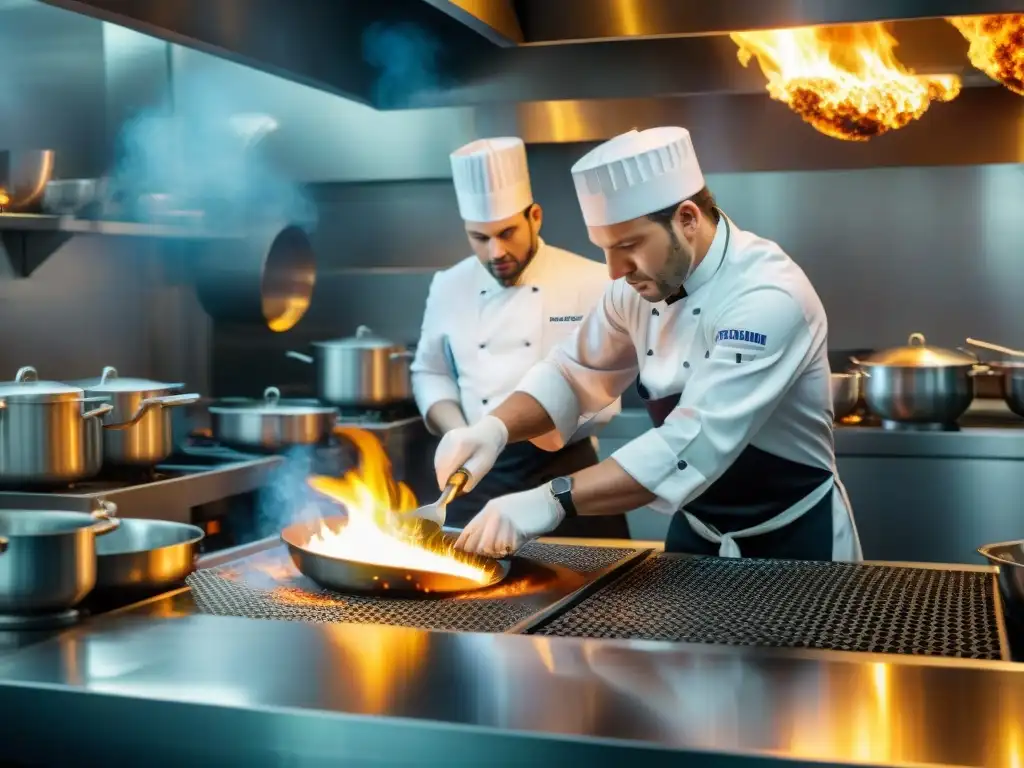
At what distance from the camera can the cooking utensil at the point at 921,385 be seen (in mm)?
3727

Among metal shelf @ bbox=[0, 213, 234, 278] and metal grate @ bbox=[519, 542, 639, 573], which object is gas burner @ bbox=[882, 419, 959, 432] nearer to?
metal grate @ bbox=[519, 542, 639, 573]

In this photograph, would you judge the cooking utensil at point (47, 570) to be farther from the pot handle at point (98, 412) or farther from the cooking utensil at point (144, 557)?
the pot handle at point (98, 412)

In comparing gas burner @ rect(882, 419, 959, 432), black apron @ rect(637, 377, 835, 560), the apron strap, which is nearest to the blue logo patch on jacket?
black apron @ rect(637, 377, 835, 560)

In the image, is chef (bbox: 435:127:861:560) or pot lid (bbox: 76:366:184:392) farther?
pot lid (bbox: 76:366:184:392)

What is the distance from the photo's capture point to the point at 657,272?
2377mm

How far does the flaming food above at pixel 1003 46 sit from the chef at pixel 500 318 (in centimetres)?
119

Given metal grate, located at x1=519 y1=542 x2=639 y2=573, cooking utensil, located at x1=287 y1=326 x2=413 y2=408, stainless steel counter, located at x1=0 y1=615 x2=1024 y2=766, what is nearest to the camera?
stainless steel counter, located at x1=0 y1=615 x2=1024 y2=766

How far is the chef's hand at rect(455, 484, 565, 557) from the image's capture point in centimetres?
195

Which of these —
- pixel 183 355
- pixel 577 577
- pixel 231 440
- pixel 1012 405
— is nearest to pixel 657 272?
pixel 577 577

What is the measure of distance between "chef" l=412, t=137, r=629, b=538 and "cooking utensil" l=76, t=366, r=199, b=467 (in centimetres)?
80

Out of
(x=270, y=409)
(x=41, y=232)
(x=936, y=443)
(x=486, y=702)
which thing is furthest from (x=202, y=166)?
(x=486, y=702)

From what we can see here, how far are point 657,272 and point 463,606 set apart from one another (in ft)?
2.98

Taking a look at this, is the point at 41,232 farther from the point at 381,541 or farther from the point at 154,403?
the point at 381,541

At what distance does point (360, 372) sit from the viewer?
411cm
